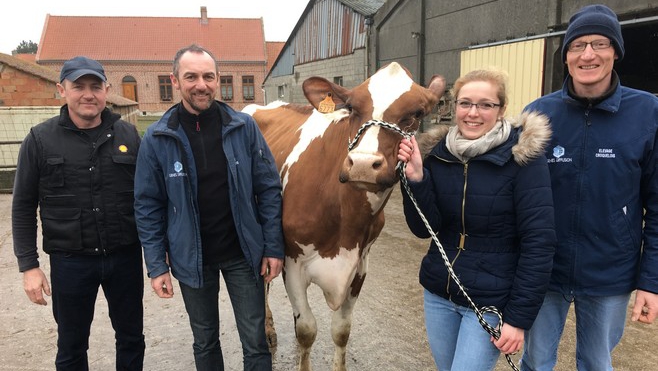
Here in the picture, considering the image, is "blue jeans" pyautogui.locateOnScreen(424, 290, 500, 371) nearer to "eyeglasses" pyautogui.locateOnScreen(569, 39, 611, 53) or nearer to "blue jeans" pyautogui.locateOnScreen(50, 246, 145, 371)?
"eyeglasses" pyautogui.locateOnScreen(569, 39, 611, 53)

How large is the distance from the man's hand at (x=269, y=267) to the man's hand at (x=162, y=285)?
47 centimetres

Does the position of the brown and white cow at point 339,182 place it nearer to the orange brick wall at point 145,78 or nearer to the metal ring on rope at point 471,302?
the metal ring on rope at point 471,302

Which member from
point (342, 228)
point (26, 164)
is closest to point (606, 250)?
point (342, 228)

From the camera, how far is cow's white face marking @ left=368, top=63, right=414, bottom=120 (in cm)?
216

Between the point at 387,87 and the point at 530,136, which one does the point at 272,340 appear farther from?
the point at 530,136

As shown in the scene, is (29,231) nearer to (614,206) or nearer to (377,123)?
(377,123)

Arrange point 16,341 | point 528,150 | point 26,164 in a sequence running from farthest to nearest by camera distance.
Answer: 1. point 16,341
2. point 26,164
3. point 528,150

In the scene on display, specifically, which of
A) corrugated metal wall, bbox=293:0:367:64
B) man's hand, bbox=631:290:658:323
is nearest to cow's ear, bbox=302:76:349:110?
man's hand, bbox=631:290:658:323

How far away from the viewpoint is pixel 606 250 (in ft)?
6.13

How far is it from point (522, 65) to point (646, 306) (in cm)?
680

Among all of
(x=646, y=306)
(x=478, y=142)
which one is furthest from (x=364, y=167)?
(x=646, y=306)

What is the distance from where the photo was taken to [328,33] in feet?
54.4

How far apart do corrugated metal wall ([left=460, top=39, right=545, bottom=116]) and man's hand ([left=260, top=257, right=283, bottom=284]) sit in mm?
5859

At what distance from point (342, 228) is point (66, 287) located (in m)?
1.49
